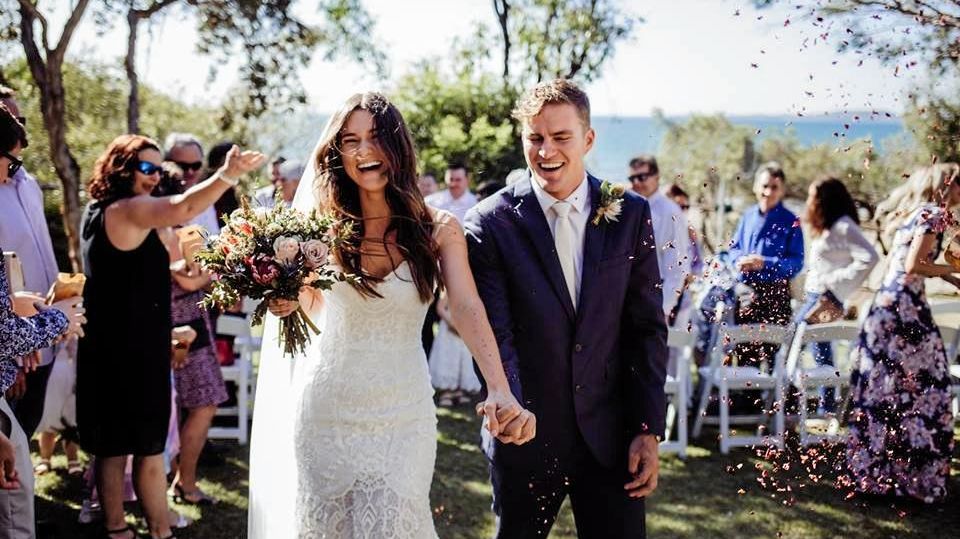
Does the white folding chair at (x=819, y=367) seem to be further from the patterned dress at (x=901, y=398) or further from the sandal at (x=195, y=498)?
the sandal at (x=195, y=498)

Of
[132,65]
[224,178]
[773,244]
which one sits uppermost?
[132,65]

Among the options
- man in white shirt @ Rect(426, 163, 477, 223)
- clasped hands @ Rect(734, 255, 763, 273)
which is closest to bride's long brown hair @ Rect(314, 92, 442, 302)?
clasped hands @ Rect(734, 255, 763, 273)

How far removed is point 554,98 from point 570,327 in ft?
2.57

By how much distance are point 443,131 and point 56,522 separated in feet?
30.9

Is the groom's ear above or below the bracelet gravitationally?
above

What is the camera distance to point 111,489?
4.32m

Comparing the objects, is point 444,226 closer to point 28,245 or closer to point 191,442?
point 28,245

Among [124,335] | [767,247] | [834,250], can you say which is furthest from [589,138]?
Result: [834,250]

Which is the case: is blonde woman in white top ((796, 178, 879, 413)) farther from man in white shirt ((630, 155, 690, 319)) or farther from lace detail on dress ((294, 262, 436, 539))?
lace detail on dress ((294, 262, 436, 539))

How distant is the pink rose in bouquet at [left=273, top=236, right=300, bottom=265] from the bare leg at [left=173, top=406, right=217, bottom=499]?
2.80 meters

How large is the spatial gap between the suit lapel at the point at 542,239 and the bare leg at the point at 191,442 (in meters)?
3.02

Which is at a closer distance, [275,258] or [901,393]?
[275,258]

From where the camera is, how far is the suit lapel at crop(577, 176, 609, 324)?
9.68 feet

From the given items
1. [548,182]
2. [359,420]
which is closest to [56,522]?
[359,420]
